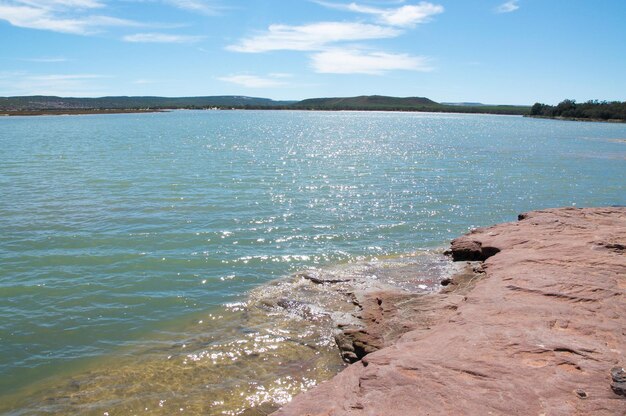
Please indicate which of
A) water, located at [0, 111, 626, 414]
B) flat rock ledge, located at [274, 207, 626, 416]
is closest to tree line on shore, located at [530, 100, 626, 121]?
water, located at [0, 111, 626, 414]

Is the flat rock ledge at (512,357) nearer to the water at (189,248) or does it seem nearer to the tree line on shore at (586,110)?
the water at (189,248)

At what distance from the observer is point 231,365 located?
9.81 meters

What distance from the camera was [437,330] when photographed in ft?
27.7

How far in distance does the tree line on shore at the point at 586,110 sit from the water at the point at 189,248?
131m

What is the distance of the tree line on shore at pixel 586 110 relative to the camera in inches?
5891

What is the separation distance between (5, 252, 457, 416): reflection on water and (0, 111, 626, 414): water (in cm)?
4

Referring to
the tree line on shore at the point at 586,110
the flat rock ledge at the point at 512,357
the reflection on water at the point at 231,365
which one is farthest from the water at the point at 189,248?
the tree line on shore at the point at 586,110

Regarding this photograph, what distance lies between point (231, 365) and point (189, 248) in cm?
804

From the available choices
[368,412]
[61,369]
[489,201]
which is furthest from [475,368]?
[489,201]

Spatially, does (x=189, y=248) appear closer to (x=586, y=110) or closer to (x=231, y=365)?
(x=231, y=365)

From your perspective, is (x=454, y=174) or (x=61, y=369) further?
(x=454, y=174)

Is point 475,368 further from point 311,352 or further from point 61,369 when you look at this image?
point 61,369

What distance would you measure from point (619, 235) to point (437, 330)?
7.91 meters

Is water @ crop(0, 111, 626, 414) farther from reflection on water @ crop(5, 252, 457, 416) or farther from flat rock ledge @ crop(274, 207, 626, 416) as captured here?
flat rock ledge @ crop(274, 207, 626, 416)
